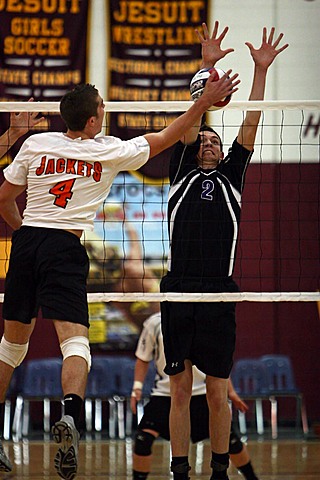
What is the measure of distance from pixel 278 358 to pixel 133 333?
228 cm

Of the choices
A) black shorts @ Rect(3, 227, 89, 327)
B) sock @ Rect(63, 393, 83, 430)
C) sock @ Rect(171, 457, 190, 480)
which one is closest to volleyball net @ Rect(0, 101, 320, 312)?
sock @ Rect(171, 457, 190, 480)

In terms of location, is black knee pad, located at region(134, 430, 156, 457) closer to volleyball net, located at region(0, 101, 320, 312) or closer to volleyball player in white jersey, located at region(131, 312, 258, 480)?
volleyball player in white jersey, located at region(131, 312, 258, 480)

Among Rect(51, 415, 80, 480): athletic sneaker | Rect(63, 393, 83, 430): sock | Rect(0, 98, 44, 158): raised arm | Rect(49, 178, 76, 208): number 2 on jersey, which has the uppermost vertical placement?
Rect(0, 98, 44, 158): raised arm

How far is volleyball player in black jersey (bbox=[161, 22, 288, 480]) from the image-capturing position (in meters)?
6.36

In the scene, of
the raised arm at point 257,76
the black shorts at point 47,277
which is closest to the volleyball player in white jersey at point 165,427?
the raised arm at point 257,76

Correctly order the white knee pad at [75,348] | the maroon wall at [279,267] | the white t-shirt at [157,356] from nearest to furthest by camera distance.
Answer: the white knee pad at [75,348] → the white t-shirt at [157,356] → the maroon wall at [279,267]

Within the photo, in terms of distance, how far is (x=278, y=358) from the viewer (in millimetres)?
13492

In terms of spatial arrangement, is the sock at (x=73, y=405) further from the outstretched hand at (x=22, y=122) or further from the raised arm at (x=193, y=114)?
the outstretched hand at (x=22, y=122)

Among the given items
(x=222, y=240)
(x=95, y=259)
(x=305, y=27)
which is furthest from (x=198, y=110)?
(x=305, y=27)

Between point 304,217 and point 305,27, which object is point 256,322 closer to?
point 304,217

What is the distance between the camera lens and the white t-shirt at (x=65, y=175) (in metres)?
5.49

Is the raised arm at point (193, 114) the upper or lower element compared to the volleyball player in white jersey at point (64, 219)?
upper

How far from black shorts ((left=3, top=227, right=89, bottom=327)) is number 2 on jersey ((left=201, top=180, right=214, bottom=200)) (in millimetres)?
1421

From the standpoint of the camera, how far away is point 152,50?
13.4m
